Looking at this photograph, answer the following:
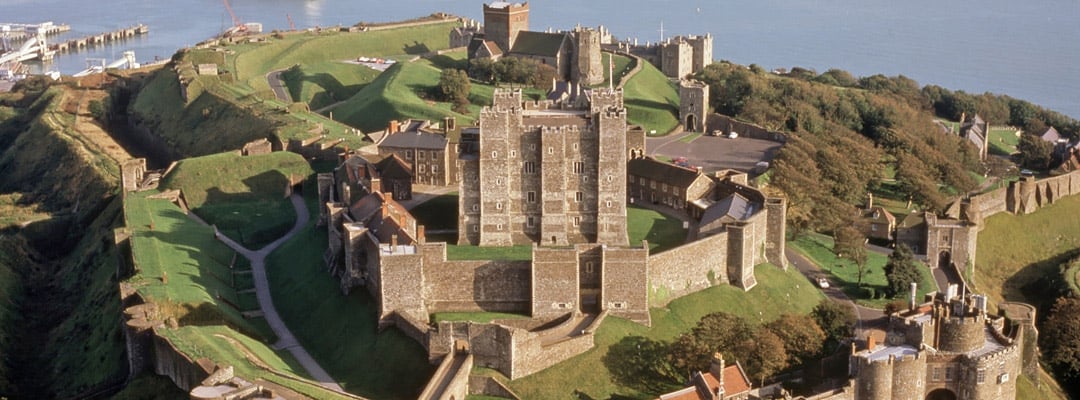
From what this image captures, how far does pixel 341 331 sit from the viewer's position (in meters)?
50.0

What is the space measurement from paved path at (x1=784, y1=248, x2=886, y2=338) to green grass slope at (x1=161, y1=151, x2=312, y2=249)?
21719 millimetres

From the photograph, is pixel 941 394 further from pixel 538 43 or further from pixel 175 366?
pixel 538 43

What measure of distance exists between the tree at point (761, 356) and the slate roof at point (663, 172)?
12457mm

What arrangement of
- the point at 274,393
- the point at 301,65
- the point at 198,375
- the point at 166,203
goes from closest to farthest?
1. the point at 274,393
2. the point at 198,375
3. the point at 166,203
4. the point at 301,65

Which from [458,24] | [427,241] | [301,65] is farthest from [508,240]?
[458,24]

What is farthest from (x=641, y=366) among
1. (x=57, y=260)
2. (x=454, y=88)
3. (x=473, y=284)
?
(x=454, y=88)

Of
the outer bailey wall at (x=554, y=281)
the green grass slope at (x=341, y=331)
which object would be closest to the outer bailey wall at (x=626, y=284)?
the outer bailey wall at (x=554, y=281)

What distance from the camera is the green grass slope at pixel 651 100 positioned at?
8358cm

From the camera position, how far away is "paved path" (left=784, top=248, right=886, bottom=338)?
176 ft

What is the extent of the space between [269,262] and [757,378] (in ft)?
72.9

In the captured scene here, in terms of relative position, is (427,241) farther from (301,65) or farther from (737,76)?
(301,65)

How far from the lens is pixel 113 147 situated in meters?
89.2

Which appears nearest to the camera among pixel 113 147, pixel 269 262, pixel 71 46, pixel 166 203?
pixel 269 262

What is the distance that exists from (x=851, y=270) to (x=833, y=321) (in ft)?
30.1
